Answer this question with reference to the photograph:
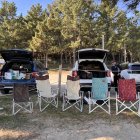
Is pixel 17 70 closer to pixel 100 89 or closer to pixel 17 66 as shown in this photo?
pixel 17 66

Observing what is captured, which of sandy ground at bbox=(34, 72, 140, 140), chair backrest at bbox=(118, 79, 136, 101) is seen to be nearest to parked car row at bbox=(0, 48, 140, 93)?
chair backrest at bbox=(118, 79, 136, 101)

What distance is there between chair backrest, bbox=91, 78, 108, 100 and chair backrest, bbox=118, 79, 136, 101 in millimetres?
570

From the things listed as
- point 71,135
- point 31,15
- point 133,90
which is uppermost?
point 31,15

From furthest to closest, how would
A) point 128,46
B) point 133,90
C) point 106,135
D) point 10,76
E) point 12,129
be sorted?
1. point 128,46
2. point 10,76
3. point 133,90
4. point 12,129
5. point 106,135

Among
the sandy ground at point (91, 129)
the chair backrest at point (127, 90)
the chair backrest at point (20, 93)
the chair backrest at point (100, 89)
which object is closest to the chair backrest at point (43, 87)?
Answer: the chair backrest at point (20, 93)

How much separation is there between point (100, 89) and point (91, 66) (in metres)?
3.09

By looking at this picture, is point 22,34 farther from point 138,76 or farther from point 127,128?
point 127,128

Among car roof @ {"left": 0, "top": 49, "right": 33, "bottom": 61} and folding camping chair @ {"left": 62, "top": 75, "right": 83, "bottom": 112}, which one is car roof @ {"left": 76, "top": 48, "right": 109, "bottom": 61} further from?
folding camping chair @ {"left": 62, "top": 75, "right": 83, "bottom": 112}

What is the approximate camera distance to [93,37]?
143ft

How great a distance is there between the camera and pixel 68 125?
8.52m

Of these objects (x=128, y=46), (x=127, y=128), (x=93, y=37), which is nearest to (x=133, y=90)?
(x=127, y=128)

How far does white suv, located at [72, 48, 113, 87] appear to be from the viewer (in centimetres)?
1304

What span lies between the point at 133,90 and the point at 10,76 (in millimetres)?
5972

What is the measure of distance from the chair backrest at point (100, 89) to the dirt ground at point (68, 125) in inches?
16.8
